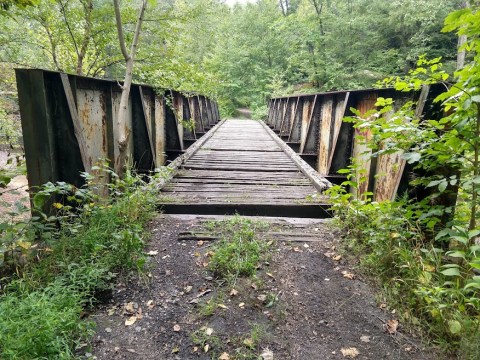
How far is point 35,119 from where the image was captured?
2809 mm

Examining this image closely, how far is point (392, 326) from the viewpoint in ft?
6.90

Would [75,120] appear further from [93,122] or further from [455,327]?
[455,327]

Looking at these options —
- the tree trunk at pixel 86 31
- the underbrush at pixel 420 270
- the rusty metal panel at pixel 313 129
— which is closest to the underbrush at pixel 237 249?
the underbrush at pixel 420 270

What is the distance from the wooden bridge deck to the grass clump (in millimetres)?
629

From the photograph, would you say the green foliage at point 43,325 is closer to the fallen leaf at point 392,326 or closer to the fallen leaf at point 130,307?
the fallen leaf at point 130,307

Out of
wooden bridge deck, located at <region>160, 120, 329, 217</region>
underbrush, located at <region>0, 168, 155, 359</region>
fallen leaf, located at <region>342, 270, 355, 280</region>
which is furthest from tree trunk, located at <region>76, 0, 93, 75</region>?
fallen leaf, located at <region>342, 270, 355, 280</region>

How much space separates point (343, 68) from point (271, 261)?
22.7 metres

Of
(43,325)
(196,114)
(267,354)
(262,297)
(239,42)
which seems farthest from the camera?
(239,42)

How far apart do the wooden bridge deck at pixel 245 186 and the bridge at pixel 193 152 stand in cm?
1

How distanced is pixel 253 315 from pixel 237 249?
2.44 ft

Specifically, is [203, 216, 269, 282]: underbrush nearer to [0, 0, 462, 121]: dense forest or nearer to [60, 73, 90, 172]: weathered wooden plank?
[60, 73, 90, 172]: weathered wooden plank

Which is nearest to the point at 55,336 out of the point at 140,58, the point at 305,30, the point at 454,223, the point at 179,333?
the point at 179,333

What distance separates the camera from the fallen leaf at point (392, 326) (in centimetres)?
206

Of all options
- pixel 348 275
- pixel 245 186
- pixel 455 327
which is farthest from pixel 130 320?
pixel 245 186
